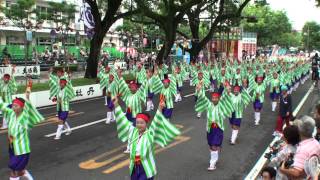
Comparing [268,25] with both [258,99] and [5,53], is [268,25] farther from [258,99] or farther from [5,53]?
[258,99]

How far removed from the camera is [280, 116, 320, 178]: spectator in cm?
462

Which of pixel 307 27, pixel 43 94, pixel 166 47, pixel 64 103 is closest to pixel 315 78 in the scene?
pixel 166 47

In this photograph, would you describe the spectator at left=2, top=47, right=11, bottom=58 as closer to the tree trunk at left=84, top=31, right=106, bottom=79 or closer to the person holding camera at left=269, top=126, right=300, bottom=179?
the tree trunk at left=84, top=31, right=106, bottom=79

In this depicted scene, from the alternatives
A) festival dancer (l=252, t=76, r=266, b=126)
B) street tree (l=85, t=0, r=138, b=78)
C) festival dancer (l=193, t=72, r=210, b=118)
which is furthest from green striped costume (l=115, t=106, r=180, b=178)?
street tree (l=85, t=0, r=138, b=78)

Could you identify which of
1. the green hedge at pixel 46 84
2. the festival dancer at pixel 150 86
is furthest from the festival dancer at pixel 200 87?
the green hedge at pixel 46 84

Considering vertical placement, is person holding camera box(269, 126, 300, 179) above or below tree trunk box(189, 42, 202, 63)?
below

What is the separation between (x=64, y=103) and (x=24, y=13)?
978 inches

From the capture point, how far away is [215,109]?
30.9 ft

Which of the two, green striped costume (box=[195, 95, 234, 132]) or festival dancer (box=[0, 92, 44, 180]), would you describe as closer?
festival dancer (box=[0, 92, 44, 180])

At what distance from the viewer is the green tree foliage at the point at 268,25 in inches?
2867

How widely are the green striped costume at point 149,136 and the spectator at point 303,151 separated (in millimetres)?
2048

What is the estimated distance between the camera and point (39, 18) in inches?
1457

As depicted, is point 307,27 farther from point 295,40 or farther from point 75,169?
point 75,169

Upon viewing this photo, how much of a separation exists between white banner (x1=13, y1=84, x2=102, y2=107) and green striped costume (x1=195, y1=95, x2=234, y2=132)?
953 centimetres
